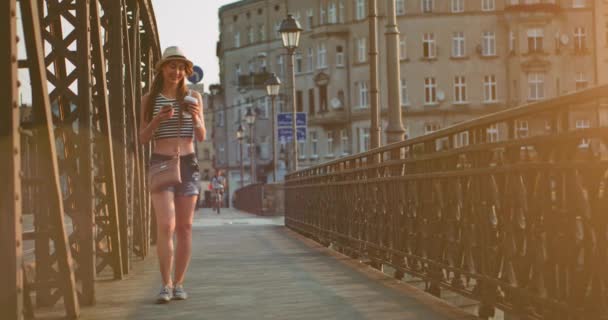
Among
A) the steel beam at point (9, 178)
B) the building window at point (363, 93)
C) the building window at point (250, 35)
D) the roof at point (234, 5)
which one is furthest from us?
the roof at point (234, 5)

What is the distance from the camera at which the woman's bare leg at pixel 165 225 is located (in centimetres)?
841

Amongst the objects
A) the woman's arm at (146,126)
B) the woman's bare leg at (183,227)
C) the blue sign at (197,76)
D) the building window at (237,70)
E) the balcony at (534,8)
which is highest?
the balcony at (534,8)

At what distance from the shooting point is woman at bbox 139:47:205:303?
845cm

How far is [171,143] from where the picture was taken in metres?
8.52

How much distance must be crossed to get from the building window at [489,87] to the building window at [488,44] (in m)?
1.47

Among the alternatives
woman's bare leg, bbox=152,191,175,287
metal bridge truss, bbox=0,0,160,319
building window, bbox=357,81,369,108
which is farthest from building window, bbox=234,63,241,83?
woman's bare leg, bbox=152,191,175,287

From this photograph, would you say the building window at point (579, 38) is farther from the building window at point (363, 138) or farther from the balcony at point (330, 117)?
the balcony at point (330, 117)

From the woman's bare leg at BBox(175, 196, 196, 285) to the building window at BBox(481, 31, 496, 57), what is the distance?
213ft

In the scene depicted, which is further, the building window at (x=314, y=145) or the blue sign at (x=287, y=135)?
the building window at (x=314, y=145)

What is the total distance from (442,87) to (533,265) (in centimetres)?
6682

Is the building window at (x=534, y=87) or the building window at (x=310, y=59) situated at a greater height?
the building window at (x=310, y=59)

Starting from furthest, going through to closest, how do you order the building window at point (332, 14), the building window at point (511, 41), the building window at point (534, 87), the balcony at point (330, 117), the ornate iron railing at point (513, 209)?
the building window at point (332, 14), the balcony at point (330, 117), the building window at point (511, 41), the building window at point (534, 87), the ornate iron railing at point (513, 209)

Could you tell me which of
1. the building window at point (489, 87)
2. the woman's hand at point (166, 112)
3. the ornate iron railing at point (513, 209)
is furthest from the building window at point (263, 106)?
the woman's hand at point (166, 112)

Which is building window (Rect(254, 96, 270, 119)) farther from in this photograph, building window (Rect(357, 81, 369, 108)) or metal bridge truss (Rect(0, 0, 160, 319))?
metal bridge truss (Rect(0, 0, 160, 319))
